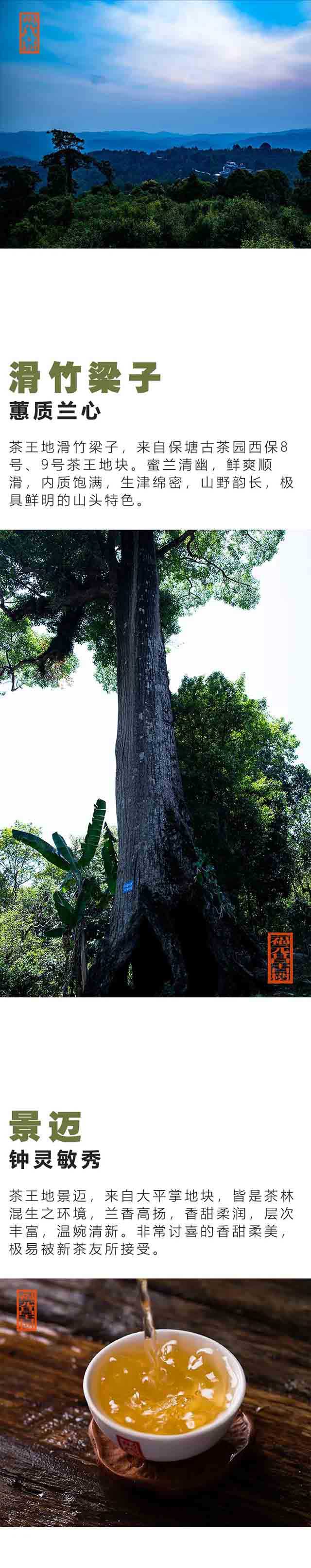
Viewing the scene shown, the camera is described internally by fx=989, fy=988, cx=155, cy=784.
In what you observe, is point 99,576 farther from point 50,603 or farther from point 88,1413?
point 88,1413

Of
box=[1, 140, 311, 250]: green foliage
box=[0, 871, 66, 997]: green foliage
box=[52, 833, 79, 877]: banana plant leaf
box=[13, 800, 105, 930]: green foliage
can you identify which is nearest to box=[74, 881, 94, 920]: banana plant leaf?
box=[13, 800, 105, 930]: green foliage

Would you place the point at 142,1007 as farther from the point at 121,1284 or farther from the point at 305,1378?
the point at 305,1378

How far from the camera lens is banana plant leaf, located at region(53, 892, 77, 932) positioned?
3.96 meters

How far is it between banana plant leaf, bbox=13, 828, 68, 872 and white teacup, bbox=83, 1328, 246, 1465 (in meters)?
2.36

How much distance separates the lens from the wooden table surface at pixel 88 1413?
1.36 m

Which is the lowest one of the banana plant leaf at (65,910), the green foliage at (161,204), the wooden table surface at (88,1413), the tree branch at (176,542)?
the wooden table surface at (88,1413)

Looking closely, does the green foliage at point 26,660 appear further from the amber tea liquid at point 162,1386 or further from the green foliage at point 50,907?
the amber tea liquid at point 162,1386

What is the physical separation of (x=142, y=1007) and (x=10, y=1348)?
1450mm

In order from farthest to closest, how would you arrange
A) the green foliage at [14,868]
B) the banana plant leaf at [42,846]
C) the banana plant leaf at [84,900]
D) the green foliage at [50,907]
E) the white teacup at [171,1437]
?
the green foliage at [14,868] → the banana plant leaf at [84,900] → the green foliage at [50,907] → the banana plant leaf at [42,846] → the white teacup at [171,1437]

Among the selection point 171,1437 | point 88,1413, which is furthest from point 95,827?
point 171,1437

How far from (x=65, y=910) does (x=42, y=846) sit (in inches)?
15.5

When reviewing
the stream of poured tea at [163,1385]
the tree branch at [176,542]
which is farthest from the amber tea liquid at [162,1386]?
the tree branch at [176,542]

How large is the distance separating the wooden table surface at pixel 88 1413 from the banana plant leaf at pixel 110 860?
6.95 feet

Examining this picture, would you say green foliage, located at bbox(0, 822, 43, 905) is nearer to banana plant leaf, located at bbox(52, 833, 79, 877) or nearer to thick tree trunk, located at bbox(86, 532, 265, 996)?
banana plant leaf, located at bbox(52, 833, 79, 877)
